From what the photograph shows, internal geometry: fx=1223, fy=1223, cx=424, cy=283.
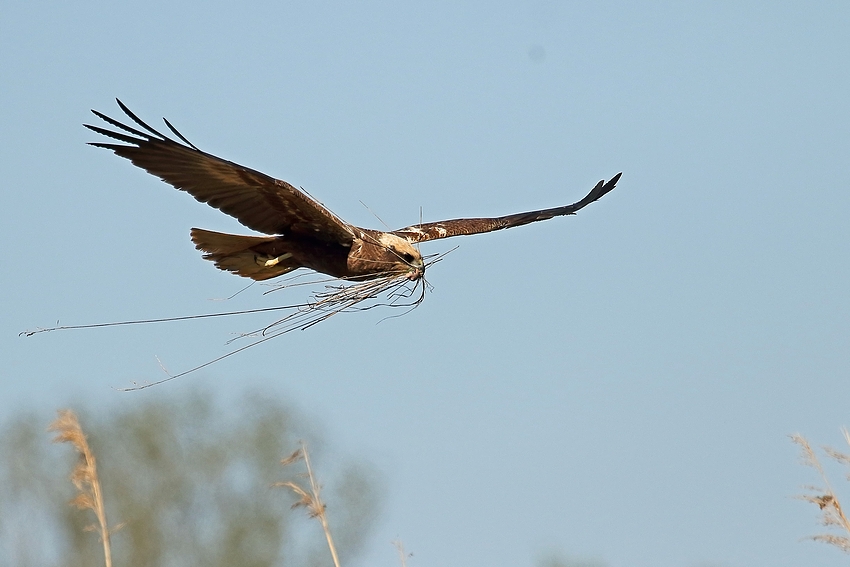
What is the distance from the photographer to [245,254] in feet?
24.3

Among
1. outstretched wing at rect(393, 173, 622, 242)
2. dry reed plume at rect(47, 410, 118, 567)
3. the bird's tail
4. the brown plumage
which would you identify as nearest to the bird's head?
the brown plumage

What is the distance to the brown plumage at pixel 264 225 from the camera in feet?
21.5

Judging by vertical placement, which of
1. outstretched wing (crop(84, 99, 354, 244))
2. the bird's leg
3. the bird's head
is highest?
outstretched wing (crop(84, 99, 354, 244))

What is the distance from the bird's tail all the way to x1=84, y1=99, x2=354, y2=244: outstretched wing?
0.18 m

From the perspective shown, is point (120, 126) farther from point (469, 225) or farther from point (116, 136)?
point (469, 225)

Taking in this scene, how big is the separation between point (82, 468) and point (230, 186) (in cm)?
172

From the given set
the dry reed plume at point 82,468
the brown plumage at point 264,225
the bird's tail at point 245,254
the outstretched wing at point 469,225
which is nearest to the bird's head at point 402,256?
the brown plumage at point 264,225

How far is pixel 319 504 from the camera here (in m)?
6.16

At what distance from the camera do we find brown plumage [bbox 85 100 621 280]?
6.56 m

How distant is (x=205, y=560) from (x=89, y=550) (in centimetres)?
244

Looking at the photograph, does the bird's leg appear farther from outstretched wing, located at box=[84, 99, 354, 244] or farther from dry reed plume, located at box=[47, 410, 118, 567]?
dry reed plume, located at box=[47, 410, 118, 567]

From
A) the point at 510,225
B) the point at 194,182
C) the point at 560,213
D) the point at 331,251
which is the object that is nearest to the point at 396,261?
the point at 331,251

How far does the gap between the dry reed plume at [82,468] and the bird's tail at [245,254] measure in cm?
135

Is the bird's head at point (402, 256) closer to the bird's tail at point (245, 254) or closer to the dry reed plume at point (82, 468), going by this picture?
the bird's tail at point (245, 254)
